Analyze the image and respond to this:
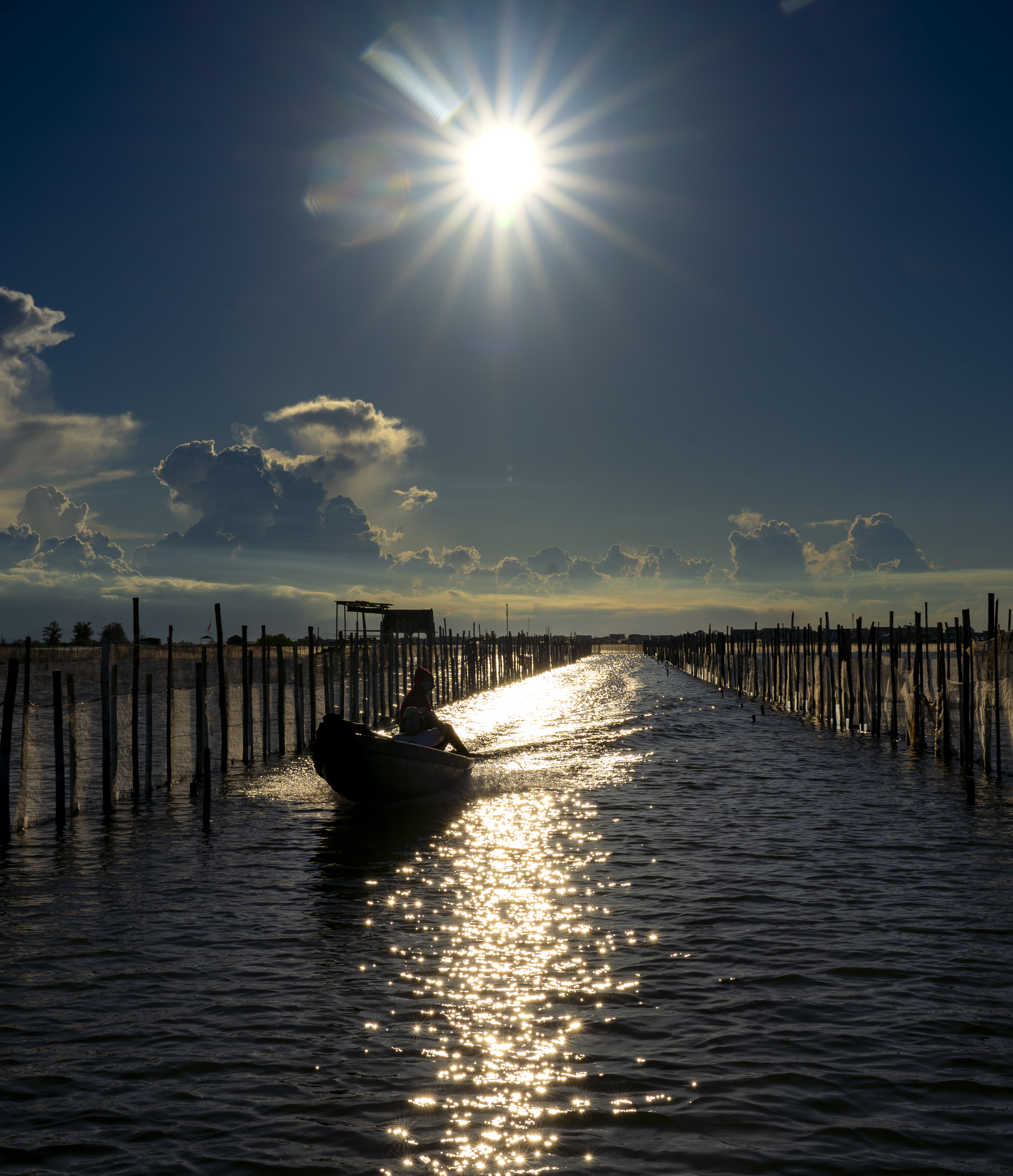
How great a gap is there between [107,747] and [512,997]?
30.8 ft

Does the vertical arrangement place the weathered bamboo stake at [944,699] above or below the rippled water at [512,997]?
above

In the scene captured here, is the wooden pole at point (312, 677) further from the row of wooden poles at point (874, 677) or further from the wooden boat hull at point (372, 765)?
the row of wooden poles at point (874, 677)

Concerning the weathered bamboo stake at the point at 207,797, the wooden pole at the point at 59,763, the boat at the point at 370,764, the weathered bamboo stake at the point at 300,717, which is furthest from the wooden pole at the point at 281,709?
the wooden pole at the point at 59,763

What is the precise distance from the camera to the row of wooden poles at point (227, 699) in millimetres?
12664

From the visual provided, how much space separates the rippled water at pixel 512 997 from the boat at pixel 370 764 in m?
1.07

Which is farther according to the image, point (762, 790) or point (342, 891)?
point (762, 790)

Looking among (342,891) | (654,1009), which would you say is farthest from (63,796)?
(654,1009)

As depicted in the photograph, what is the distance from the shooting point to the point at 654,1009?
255 inches

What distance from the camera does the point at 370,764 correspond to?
14.5m

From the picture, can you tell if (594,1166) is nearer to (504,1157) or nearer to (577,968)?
(504,1157)

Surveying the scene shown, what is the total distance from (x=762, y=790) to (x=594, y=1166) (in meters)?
12.7

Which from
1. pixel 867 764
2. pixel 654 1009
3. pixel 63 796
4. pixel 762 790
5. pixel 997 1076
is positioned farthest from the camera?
pixel 867 764

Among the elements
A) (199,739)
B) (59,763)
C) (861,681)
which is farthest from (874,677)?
(59,763)

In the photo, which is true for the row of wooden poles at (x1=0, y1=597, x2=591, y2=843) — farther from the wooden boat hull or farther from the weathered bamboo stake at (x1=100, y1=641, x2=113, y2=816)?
the wooden boat hull
